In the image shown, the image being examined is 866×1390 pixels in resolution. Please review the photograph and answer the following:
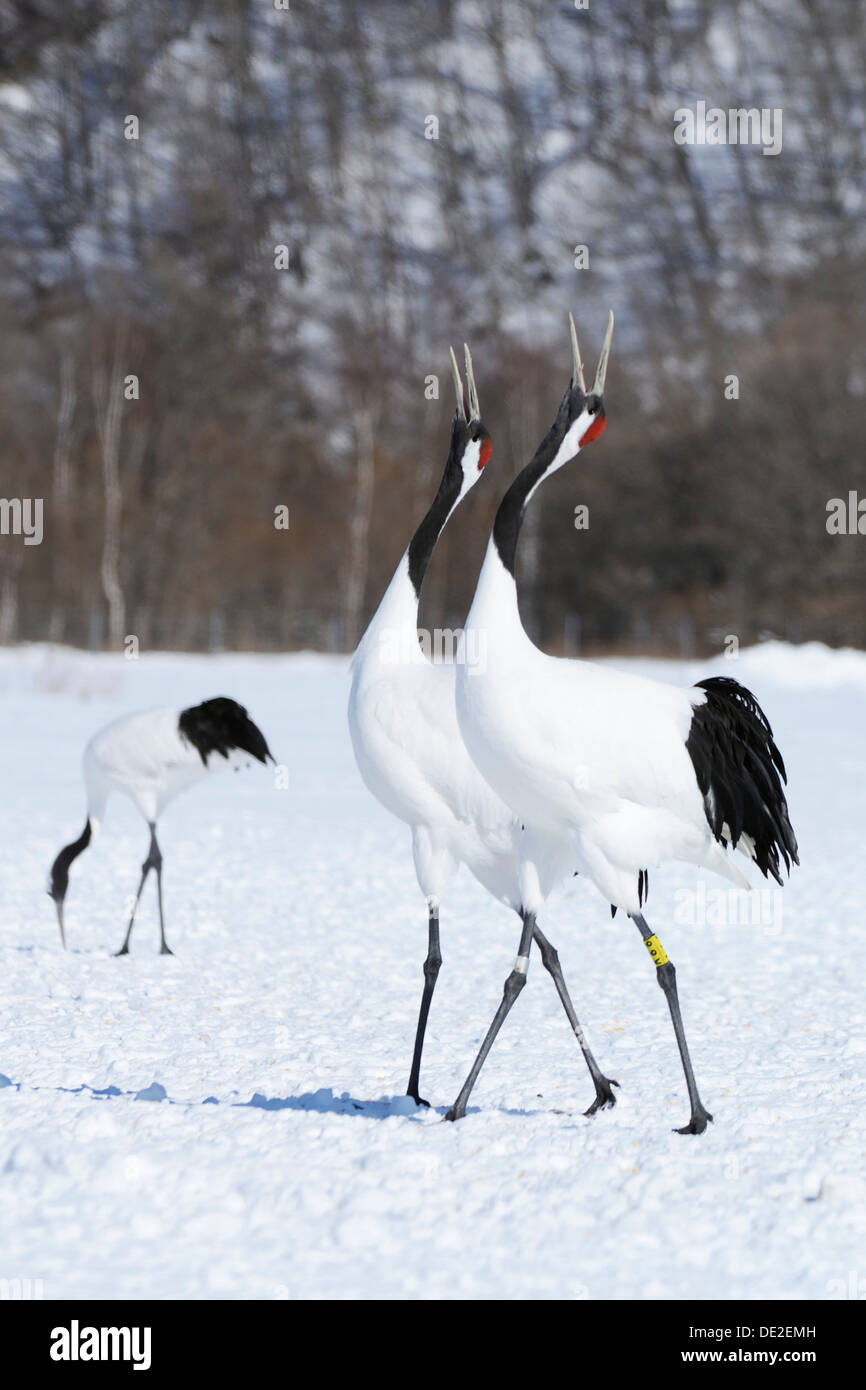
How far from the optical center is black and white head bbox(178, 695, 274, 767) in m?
8.82

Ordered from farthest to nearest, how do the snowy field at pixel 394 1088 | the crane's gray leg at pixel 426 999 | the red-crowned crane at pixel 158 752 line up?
the red-crowned crane at pixel 158 752 < the crane's gray leg at pixel 426 999 < the snowy field at pixel 394 1088

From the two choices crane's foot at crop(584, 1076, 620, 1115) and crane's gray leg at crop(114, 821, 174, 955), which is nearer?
crane's foot at crop(584, 1076, 620, 1115)

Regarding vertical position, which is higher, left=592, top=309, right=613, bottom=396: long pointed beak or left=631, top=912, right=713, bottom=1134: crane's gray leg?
left=592, top=309, right=613, bottom=396: long pointed beak

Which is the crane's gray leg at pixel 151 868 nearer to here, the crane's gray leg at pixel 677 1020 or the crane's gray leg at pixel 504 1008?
the crane's gray leg at pixel 504 1008

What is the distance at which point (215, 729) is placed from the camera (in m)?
8.84

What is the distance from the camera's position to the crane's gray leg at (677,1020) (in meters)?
5.11

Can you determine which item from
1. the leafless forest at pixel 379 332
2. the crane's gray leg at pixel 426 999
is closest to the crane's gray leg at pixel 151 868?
the crane's gray leg at pixel 426 999

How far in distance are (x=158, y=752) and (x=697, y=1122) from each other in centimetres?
445

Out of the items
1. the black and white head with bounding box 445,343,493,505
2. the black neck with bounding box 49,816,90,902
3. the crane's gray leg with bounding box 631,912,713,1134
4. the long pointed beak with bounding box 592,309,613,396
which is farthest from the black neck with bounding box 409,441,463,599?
the black neck with bounding box 49,816,90,902

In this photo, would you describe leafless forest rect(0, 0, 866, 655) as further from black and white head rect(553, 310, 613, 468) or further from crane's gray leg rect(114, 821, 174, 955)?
black and white head rect(553, 310, 613, 468)

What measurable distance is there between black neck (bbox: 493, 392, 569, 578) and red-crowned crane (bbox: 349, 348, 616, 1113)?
0.26 metres

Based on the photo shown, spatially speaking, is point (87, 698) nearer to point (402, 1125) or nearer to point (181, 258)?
point (402, 1125)
